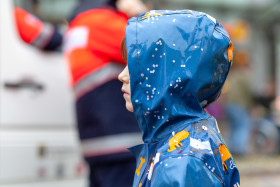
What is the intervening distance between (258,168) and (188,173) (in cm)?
523

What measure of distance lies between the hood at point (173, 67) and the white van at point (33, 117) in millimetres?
1327

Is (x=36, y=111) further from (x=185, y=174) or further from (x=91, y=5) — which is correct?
(x=185, y=174)

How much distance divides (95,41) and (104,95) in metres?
0.28

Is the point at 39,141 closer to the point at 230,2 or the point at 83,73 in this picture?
the point at 83,73

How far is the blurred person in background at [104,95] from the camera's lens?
2260mm

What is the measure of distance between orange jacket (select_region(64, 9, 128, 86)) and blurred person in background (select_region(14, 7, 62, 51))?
0.31 metres

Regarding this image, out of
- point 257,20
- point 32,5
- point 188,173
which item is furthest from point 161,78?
point 257,20

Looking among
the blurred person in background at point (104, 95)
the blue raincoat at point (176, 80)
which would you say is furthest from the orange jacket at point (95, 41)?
the blue raincoat at point (176, 80)

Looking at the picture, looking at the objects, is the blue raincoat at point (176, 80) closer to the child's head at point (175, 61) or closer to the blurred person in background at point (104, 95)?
the child's head at point (175, 61)

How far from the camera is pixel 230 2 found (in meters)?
15.2

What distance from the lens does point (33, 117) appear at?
271cm

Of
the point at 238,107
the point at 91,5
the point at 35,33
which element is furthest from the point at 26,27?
the point at 238,107

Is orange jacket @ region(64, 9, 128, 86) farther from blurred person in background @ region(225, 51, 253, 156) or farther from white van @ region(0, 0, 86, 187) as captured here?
blurred person in background @ region(225, 51, 253, 156)

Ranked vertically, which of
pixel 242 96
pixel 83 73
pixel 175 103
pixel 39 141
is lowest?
pixel 242 96
